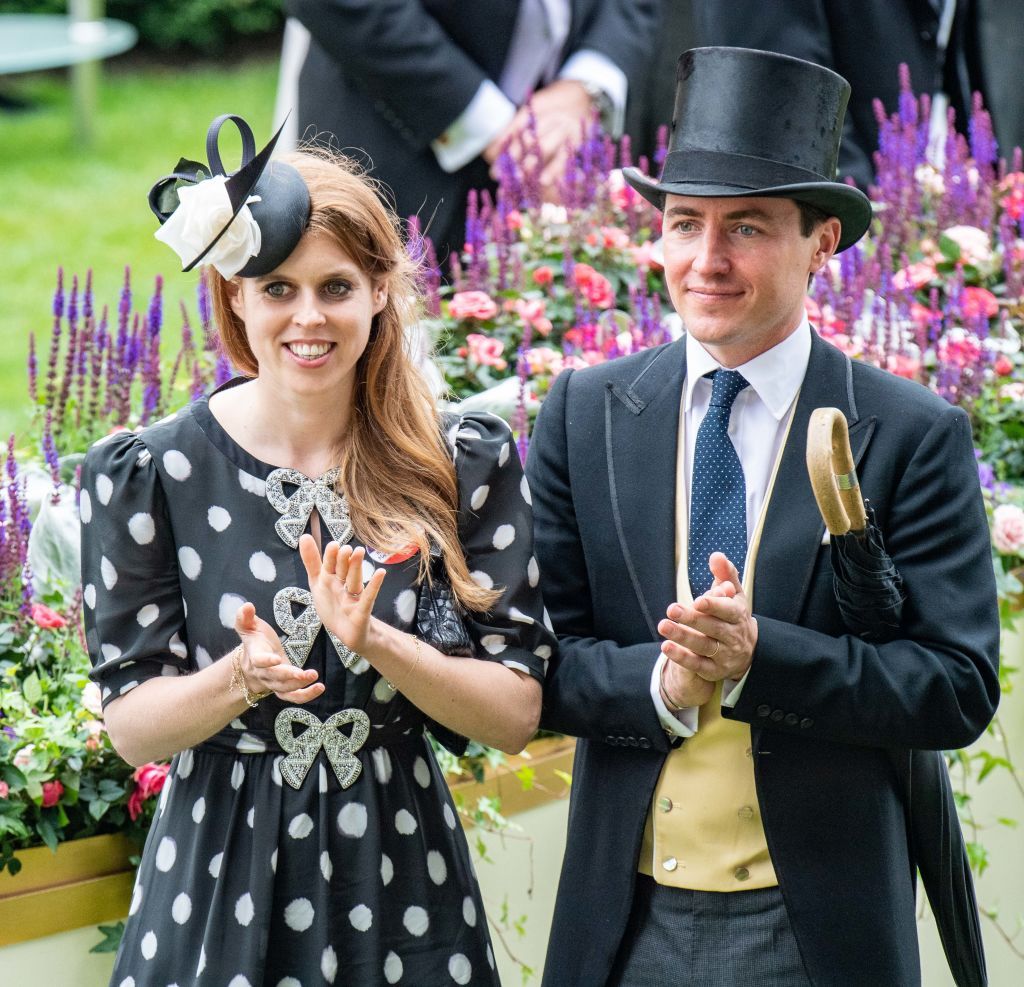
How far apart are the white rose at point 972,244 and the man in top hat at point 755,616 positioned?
6.47 feet

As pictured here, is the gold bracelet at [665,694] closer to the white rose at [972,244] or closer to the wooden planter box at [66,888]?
the wooden planter box at [66,888]

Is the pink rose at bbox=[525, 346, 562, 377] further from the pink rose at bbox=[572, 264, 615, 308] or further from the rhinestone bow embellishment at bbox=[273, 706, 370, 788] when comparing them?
the rhinestone bow embellishment at bbox=[273, 706, 370, 788]

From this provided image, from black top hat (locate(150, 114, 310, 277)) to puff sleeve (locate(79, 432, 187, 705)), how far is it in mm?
302

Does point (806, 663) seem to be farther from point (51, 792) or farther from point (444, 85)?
point (444, 85)

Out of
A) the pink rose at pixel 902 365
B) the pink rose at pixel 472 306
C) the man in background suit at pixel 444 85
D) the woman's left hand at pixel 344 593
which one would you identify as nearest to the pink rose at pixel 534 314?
the pink rose at pixel 472 306

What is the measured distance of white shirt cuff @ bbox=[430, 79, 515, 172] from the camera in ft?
15.7

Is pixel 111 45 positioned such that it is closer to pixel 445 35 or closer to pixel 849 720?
pixel 445 35

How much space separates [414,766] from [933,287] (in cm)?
242

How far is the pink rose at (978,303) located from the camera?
13.8 feet

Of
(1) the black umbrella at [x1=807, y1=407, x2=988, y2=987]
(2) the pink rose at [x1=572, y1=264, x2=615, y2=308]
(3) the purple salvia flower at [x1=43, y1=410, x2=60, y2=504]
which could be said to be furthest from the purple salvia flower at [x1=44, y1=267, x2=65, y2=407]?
(1) the black umbrella at [x1=807, y1=407, x2=988, y2=987]

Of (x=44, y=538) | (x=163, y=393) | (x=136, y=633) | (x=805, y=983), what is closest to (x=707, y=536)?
(x=805, y=983)

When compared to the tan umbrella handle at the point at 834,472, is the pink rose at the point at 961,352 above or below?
above

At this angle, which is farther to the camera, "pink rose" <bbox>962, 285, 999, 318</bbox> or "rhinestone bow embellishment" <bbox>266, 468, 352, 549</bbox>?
"pink rose" <bbox>962, 285, 999, 318</bbox>

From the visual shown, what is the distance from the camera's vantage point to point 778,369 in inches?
101
